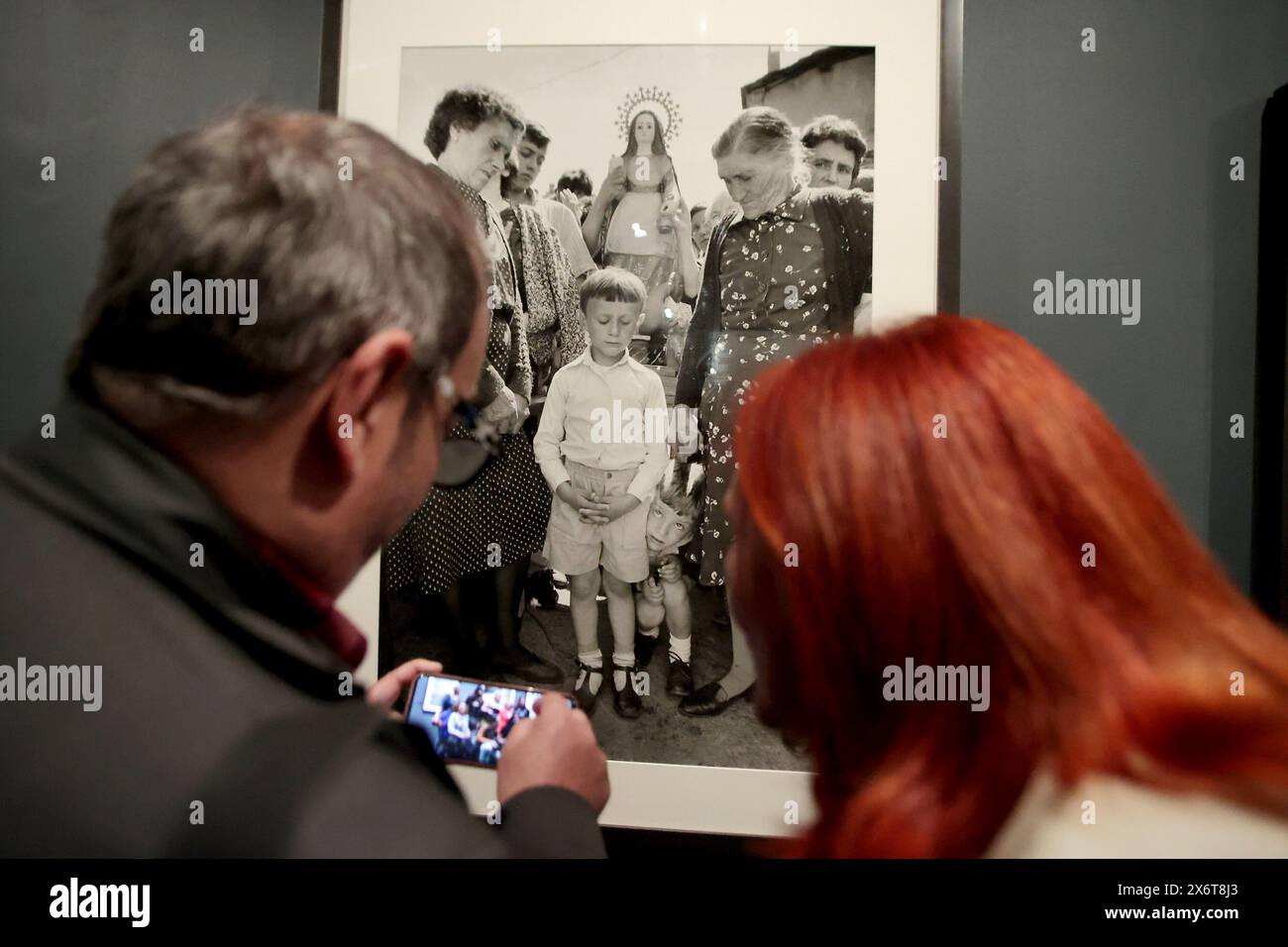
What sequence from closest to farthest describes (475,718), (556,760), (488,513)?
(556,760) → (475,718) → (488,513)

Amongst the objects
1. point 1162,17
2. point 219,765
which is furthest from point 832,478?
point 1162,17

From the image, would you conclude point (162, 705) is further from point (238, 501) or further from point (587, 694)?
point (587, 694)

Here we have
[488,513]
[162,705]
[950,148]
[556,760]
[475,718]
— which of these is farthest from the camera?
[488,513]

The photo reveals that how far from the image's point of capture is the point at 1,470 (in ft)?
1.56

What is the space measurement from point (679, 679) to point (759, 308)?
1.85ft

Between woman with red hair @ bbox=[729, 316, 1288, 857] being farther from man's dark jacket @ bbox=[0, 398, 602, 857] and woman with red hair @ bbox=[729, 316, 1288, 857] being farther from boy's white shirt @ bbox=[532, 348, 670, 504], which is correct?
boy's white shirt @ bbox=[532, 348, 670, 504]

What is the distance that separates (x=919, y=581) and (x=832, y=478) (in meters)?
0.10

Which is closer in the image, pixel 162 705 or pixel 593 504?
pixel 162 705

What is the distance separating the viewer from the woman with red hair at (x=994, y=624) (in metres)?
0.48

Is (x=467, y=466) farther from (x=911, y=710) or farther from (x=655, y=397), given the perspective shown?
(x=911, y=710)

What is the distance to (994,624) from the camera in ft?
→ 1.65

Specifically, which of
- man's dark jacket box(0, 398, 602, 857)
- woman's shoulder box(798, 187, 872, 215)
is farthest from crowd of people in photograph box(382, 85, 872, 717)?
man's dark jacket box(0, 398, 602, 857)

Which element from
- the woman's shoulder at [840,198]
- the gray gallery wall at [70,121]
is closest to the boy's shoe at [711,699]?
the woman's shoulder at [840,198]

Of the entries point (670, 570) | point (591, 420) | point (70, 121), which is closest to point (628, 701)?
point (670, 570)
